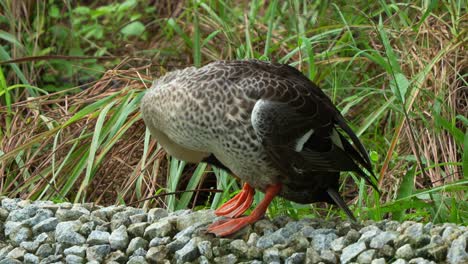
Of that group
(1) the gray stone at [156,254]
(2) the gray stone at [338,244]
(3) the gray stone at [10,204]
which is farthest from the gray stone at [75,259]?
(2) the gray stone at [338,244]

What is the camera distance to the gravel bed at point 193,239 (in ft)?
9.39

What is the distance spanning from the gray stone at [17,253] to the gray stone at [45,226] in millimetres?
123

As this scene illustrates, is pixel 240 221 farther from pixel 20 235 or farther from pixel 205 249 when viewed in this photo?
pixel 20 235

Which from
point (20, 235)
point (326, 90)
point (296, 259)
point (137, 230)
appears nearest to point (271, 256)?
point (296, 259)

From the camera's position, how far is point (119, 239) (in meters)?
3.22

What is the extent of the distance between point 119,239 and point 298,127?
66cm

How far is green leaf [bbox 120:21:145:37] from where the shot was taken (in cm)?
570

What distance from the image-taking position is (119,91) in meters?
4.43

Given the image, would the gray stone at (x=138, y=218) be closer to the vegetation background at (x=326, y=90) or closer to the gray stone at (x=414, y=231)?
the vegetation background at (x=326, y=90)

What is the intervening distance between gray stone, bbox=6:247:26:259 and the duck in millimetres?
588

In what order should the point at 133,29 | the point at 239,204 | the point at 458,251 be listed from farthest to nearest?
1. the point at 133,29
2. the point at 239,204
3. the point at 458,251

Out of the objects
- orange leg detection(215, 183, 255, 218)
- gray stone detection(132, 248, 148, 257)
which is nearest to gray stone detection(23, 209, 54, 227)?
gray stone detection(132, 248, 148, 257)

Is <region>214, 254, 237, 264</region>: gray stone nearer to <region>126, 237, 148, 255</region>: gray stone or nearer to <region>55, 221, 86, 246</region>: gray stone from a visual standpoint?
<region>126, 237, 148, 255</region>: gray stone

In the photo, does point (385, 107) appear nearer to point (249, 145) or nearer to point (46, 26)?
point (249, 145)
